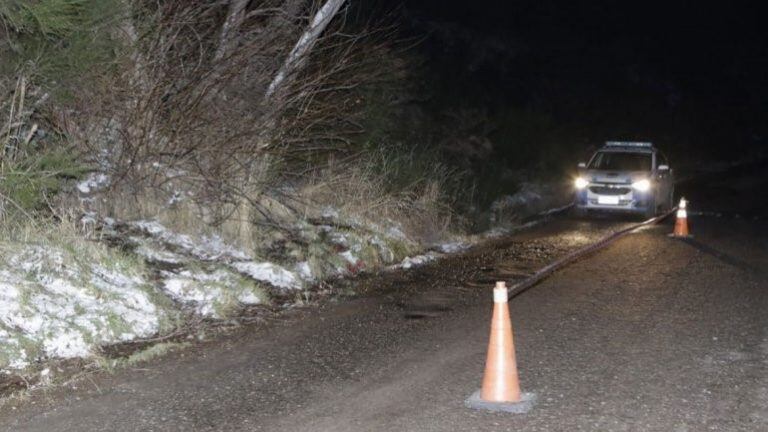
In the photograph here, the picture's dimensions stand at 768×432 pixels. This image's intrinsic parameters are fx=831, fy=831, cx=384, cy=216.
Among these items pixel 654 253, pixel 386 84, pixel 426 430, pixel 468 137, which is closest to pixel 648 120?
pixel 468 137

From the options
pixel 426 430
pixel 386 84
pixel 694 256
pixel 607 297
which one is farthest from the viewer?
pixel 386 84

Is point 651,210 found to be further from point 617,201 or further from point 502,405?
point 502,405

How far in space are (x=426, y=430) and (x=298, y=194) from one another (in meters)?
7.92

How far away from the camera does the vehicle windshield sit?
18.2m

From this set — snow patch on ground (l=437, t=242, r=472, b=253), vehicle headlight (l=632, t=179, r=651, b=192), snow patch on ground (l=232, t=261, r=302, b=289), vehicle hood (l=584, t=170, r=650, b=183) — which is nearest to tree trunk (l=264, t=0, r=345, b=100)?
snow patch on ground (l=232, t=261, r=302, b=289)

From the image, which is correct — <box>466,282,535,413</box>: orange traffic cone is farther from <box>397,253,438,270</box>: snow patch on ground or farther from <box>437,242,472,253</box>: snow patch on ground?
<box>437,242,472,253</box>: snow patch on ground

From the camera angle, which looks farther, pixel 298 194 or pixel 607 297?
pixel 298 194

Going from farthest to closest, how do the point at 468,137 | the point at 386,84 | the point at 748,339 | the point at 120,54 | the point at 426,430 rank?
the point at 468,137 → the point at 386,84 → the point at 120,54 → the point at 748,339 → the point at 426,430

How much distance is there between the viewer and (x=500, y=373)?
5676 mm

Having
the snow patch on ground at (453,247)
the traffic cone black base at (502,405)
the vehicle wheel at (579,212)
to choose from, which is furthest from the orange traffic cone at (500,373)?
the vehicle wheel at (579,212)

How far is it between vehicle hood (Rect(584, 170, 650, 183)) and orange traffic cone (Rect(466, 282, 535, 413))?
493 inches

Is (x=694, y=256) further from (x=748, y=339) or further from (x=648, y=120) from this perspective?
(x=648, y=120)

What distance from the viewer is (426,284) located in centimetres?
1052

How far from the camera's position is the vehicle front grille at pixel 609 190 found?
17.4 metres
